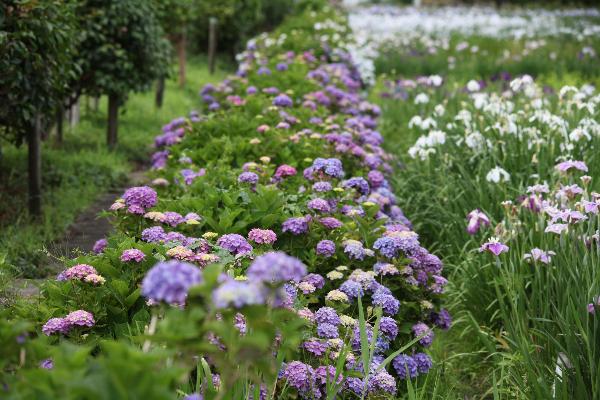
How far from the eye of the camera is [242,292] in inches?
44.3

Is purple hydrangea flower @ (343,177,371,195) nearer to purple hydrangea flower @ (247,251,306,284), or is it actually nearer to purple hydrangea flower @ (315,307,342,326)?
purple hydrangea flower @ (315,307,342,326)

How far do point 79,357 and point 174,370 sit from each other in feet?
0.63

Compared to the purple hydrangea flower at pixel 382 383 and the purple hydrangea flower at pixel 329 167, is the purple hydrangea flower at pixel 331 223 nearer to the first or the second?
the purple hydrangea flower at pixel 329 167

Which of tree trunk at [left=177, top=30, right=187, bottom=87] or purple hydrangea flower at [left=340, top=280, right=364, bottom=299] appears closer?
purple hydrangea flower at [left=340, top=280, right=364, bottom=299]

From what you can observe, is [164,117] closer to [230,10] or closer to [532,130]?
[230,10]

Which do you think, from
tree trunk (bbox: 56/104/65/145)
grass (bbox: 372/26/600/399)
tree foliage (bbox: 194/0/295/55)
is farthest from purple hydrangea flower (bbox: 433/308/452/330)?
tree foliage (bbox: 194/0/295/55)

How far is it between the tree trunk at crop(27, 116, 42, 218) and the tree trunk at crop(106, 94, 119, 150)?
1985 mm

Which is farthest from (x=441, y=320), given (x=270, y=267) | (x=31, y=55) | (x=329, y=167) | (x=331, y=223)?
(x=31, y=55)

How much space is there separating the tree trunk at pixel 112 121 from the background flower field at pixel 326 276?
162 cm

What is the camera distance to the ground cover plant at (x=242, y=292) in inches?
46.7

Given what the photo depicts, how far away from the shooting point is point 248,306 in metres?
1.17

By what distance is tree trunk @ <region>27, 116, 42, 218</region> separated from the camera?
4.82 m

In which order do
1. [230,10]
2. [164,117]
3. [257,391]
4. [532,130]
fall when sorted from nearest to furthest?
[257,391]
[532,130]
[164,117]
[230,10]

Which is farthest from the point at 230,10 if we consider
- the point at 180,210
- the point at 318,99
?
the point at 180,210
